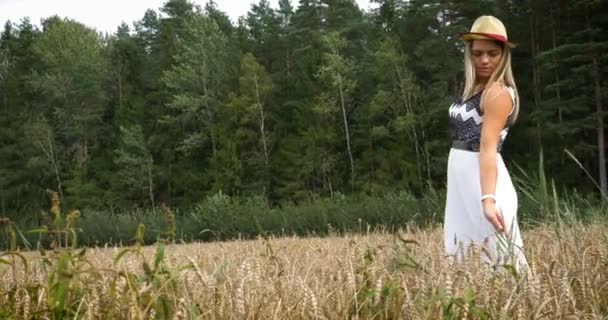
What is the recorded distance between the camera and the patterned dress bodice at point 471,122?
134 inches

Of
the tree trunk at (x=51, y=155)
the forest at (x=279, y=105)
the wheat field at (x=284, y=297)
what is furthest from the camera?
the tree trunk at (x=51, y=155)

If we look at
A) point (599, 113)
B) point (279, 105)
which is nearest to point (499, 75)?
point (599, 113)

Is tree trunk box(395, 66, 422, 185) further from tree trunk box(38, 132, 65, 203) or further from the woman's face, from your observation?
the woman's face

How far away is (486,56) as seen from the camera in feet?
11.2

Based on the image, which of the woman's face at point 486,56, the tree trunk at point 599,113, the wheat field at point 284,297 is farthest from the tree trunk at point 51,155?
the wheat field at point 284,297

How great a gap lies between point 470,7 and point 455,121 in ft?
113

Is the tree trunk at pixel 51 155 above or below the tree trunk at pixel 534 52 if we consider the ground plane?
below

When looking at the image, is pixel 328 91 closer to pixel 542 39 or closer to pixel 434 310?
pixel 542 39

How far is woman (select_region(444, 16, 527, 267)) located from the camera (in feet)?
10.5

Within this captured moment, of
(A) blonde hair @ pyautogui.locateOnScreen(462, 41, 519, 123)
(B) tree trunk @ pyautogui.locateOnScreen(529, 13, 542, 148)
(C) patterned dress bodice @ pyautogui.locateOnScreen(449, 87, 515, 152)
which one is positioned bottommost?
(C) patterned dress bodice @ pyautogui.locateOnScreen(449, 87, 515, 152)

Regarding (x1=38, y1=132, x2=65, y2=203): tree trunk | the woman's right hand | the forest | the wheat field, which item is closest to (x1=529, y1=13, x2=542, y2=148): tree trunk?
the forest

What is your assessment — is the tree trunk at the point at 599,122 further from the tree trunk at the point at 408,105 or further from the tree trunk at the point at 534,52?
the tree trunk at the point at 408,105

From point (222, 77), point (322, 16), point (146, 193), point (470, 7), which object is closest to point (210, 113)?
point (222, 77)

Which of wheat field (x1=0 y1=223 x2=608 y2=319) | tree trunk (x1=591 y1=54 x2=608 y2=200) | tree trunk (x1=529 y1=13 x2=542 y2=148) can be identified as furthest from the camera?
tree trunk (x1=529 y1=13 x2=542 y2=148)
